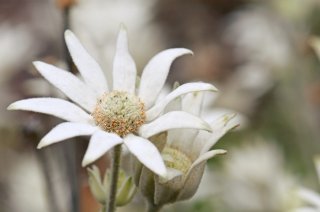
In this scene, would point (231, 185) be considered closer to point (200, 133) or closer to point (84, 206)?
point (84, 206)

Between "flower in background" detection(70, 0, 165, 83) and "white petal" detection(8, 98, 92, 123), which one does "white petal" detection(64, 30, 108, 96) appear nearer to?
"white petal" detection(8, 98, 92, 123)

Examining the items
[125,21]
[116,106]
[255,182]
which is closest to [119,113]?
[116,106]

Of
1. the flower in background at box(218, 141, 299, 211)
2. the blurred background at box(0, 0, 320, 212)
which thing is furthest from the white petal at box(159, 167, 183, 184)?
the flower in background at box(218, 141, 299, 211)

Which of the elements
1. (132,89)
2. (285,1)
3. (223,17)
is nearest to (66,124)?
(132,89)

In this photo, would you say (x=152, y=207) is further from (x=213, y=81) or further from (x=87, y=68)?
(x=213, y=81)

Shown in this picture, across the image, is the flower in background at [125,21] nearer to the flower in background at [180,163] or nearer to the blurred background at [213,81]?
the blurred background at [213,81]

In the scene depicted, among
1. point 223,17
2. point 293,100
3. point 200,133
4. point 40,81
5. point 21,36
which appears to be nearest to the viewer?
point 200,133

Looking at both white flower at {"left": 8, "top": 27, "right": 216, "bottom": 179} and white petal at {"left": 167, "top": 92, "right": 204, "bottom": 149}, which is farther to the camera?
white petal at {"left": 167, "top": 92, "right": 204, "bottom": 149}
